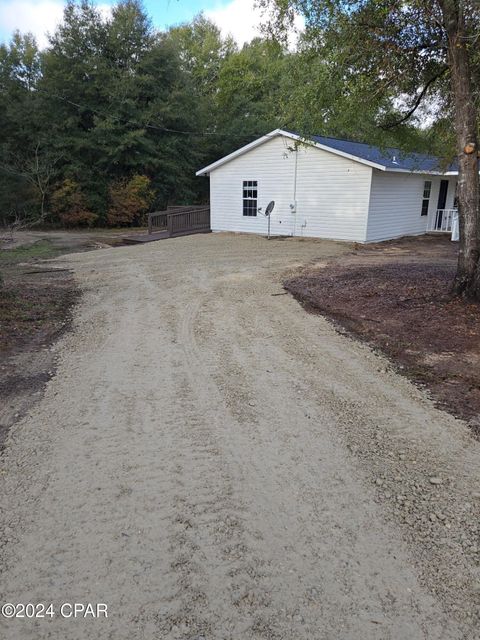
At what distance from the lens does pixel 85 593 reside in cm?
197

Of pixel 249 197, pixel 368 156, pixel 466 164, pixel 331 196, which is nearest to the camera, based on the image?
pixel 466 164

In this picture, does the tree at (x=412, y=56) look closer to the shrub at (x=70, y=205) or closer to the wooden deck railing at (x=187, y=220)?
the wooden deck railing at (x=187, y=220)

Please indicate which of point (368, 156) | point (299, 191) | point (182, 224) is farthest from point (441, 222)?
point (182, 224)

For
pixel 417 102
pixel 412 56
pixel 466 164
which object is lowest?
pixel 466 164

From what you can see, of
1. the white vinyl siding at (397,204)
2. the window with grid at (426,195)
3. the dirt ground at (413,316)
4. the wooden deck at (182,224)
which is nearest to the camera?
the dirt ground at (413,316)

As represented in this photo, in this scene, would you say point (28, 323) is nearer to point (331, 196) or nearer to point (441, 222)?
point (331, 196)

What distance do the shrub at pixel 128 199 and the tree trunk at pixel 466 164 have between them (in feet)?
63.9

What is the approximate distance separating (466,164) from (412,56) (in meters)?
→ 2.60

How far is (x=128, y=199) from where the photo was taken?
23703 mm

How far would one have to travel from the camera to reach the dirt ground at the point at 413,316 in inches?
167

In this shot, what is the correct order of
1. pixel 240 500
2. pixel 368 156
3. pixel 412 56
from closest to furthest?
pixel 240 500, pixel 412 56, pixel 368 156

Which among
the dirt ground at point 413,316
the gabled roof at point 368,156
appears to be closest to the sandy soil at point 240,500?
the dirt ground at point 413,316

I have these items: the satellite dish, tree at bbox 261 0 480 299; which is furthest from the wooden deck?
tree at bbox 261 0 480 299

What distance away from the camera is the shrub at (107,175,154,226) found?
23.7 m
